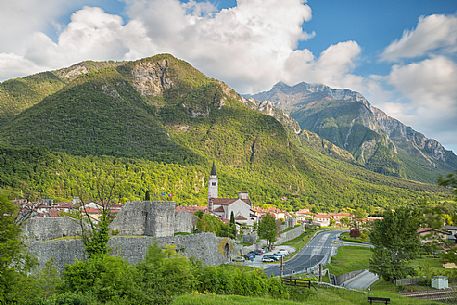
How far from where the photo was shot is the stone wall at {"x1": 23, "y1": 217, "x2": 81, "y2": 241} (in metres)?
25.6

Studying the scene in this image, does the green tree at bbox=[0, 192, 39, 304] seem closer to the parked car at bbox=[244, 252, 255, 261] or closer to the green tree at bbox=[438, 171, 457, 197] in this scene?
the green tree at bbox=[438, 171, 457, 197]

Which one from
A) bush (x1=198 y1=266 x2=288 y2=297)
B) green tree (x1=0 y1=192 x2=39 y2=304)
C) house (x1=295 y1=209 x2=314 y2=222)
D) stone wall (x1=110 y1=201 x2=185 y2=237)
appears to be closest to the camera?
green tree (x1=0 y1=192 x2=39 y2=304)

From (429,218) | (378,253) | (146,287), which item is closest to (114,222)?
(146,287)

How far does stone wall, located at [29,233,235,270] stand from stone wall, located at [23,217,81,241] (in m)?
1.81

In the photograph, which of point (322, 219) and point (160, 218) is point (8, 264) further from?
point (322, 219)

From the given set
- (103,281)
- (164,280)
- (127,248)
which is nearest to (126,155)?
(127,248)

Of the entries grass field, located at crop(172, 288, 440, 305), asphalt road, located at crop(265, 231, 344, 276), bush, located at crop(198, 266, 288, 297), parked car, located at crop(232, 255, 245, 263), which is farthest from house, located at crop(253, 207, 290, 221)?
bush, located at crop(198, 266, 288, 297)

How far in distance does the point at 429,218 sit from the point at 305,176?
7389 inches

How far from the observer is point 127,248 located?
27.3 meters

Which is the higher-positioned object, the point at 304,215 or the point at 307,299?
the point at 304,215

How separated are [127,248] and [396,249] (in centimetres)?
2521

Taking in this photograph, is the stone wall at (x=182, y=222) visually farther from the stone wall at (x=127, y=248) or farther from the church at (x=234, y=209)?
the church at (x=234, y=209)

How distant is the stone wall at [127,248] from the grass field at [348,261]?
15.6 meters

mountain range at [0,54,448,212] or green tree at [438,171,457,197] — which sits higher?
mountain range at [0,54,448,212]
